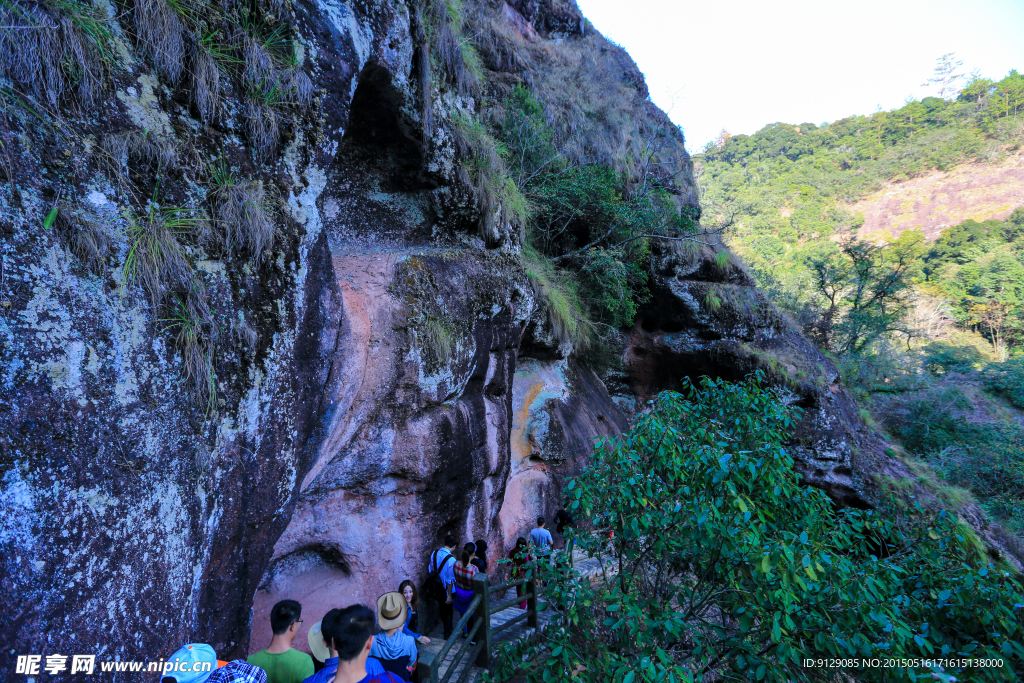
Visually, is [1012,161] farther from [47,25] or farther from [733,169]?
[47,25]

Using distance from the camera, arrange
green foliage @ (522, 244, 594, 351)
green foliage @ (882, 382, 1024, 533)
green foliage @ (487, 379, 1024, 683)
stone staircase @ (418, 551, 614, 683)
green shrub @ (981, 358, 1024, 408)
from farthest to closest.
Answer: green shrub @ (981, 358, 1024, 408), green foliage @ (882, 382, 1024, 533), green foliage @ (522, 244, 594, 351), stone staircase @ (418, 551, 614, 683), green foliage @ (487, 379, 1024, 683)

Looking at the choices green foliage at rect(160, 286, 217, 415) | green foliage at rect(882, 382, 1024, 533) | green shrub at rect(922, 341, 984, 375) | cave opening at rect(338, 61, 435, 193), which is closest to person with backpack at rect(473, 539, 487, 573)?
green foliage at rect(160, 286, 217, 415)

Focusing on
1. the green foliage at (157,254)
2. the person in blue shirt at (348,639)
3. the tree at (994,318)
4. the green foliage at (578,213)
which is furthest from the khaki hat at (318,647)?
the tree at (994,318)

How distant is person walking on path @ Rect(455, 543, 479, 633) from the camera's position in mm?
4968

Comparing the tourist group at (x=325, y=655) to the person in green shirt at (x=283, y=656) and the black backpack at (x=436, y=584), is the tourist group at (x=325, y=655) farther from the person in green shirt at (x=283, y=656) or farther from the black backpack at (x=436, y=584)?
the black backpack at (x=436, y=584)

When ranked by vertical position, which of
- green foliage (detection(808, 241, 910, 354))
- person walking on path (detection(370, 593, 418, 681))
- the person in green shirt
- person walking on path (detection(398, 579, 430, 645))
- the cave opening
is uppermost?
the cave opening

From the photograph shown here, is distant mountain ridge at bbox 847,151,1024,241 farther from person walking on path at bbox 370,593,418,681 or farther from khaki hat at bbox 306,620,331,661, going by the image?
khaki hat at bbox 306,620,331,661

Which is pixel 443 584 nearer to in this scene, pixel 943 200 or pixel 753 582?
pixel 753 582

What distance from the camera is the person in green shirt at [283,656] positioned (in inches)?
100

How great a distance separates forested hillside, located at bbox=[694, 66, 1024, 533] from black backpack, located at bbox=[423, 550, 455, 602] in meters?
9.21

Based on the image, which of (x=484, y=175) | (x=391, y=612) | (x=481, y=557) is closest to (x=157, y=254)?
(x=391, y=612)

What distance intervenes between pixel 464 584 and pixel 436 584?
327mm

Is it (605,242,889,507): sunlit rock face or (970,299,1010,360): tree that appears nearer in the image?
(605,242,889,507): sunlit rock face

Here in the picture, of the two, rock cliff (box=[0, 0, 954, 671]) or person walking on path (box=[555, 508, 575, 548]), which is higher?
rock cliff (box=[0, 0, 954, 671])
